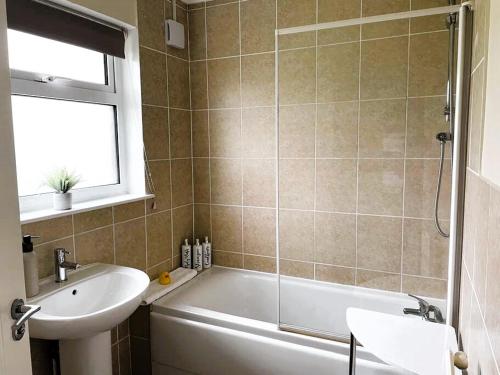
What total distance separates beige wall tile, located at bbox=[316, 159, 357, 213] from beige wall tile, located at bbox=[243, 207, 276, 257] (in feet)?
1.35

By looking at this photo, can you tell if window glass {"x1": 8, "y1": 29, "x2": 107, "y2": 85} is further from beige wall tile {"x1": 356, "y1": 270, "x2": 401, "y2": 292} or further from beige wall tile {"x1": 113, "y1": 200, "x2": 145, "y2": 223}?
beige wall tile {"x1": 356, "y1": 270, "x2": 401, "y2": 292}

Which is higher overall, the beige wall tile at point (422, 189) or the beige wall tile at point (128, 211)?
the beige wall tile at point (422, 189)

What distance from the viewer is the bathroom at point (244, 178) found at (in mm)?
1729

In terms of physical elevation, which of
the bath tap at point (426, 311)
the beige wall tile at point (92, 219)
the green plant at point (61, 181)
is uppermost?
the green plant at point (61, 181)

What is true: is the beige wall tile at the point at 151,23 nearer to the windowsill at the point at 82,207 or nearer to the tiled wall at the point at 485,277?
the windowsill at the point at 82,207

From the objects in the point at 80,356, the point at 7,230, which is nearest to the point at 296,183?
the point at 80,356

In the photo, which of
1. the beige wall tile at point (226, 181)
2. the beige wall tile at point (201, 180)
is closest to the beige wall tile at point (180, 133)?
the beige wall tile at point (201, 180)

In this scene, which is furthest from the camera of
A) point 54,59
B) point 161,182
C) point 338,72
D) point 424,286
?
point 161,182

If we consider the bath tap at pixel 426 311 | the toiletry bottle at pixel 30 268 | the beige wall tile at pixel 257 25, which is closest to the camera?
the toiletry bottle at pixel 30 268

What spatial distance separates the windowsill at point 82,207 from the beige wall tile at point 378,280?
138 cm

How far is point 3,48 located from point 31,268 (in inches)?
38.0

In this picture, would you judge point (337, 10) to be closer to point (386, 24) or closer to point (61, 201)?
point (386, 24)

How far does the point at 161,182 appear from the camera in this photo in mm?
2527

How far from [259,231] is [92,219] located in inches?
45.6
